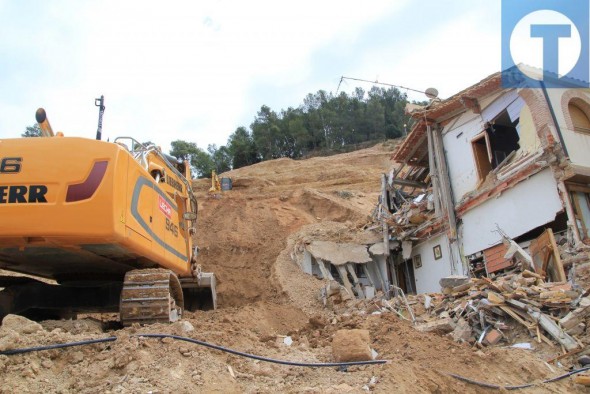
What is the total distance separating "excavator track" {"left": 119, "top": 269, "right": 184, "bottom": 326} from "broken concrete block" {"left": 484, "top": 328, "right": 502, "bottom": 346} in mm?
4382

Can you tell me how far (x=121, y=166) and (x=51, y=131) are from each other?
1.70 meters

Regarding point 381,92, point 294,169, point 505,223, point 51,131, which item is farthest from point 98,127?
point 381,92

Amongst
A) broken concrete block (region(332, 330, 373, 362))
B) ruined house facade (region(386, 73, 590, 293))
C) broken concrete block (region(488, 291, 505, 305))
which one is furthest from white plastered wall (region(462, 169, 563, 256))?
broken concrete block (region(332, 330, 373, 362))

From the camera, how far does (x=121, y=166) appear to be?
5398mm

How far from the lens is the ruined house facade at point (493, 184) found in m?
→ 11.3

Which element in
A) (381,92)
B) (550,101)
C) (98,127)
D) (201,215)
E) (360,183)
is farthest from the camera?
(381,92)

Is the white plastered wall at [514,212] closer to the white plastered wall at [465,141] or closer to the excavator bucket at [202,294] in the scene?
the white plastered wall at [465,141]

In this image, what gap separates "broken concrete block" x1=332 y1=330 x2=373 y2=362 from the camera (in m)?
4.80

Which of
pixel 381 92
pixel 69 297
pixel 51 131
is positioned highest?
pixel 381 92

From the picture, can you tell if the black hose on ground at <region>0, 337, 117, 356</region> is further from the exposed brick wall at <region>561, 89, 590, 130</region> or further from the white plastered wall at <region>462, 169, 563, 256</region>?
the exposed brick wall at <region>561, 89, 590, 130</region>

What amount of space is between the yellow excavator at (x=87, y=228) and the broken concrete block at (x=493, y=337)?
4.36m

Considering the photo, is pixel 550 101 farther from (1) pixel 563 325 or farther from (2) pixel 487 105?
(1) pixel 563 325

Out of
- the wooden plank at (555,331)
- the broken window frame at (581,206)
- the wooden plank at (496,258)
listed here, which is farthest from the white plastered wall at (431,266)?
the wooden plank at (555,331)

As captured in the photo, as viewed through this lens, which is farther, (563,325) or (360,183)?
(360,183)
